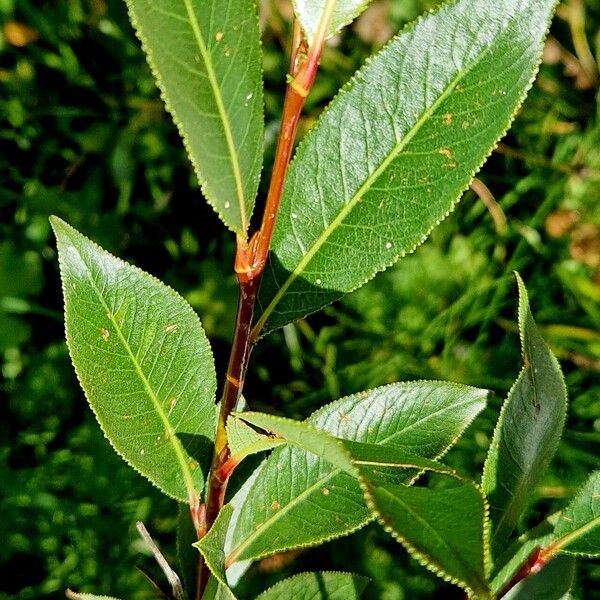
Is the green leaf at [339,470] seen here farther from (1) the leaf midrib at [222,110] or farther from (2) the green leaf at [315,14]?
(2) the green leaf at [315,14]

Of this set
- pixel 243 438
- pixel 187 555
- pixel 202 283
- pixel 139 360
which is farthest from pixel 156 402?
pixel 202 283

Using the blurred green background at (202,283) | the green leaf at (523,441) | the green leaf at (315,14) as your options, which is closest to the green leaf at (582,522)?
the green leaf at (523,441)

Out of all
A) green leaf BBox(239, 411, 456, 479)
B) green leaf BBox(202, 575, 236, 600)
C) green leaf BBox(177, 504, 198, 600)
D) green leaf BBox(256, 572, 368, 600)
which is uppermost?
green leaf BBox(239, 411, 456, 479)

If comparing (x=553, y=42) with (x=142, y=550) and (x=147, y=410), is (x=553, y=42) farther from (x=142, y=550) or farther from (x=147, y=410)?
(x=147, y=410)

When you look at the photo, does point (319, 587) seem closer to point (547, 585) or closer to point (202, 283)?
point (547, 585)

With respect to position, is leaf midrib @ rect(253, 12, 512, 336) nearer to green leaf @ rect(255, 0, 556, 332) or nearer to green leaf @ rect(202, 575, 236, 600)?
green leaf @ rect(255, 0, 556, 332)

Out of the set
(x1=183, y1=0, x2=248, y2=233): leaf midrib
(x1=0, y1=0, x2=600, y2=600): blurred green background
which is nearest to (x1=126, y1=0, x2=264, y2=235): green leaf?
(x1=183, y1=0, x2=248, y2=233): leaf midrib
